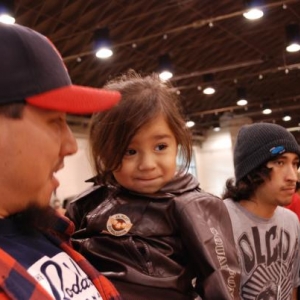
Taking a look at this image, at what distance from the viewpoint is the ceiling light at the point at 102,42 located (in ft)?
32.2

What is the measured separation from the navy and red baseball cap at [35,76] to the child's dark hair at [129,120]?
48 centimetres

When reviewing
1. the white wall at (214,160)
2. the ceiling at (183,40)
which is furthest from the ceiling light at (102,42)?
the white wall at (214,160)

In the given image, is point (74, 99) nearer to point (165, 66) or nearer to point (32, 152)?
point (32, 152)

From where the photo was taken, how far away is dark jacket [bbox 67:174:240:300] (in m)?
1.49

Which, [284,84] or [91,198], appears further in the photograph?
[284,84]

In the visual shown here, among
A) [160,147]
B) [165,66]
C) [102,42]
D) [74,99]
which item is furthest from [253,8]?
[74,99]

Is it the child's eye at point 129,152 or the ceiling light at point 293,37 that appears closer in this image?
the child's eye at point 129,152

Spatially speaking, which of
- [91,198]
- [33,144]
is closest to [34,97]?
[33,144]

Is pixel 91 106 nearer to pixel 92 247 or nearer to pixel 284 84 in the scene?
pixel 92 247

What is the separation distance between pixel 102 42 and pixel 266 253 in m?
7.95

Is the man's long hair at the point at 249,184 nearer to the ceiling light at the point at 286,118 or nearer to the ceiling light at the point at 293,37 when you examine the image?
the ceiling light at the point at 293,37

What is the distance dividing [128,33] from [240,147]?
979 centimetres

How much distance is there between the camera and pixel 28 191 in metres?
1.05

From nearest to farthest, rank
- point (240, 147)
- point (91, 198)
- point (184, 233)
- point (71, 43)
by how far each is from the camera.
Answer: point (184, 233), point (91, 198), point (240, 147), point (71, 43)
